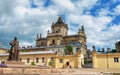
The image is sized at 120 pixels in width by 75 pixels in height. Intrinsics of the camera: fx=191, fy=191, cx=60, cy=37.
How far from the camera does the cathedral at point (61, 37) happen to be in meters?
80.3

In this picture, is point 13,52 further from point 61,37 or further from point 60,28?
point 60,28

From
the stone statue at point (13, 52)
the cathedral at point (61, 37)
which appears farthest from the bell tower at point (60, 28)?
the stone statue at point (13, 52)

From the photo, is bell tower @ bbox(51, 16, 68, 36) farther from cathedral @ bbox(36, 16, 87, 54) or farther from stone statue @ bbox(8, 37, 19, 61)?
stone statue @ bbox(8, 37, 19, 61)

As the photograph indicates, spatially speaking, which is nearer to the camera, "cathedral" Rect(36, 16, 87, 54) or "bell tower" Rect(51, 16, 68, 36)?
"cathedral" Rect(36, 16, 87, 54)

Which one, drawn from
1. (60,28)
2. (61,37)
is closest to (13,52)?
(61,37)

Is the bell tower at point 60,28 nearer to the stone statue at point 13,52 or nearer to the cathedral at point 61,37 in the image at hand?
the cathedral at point 61,37

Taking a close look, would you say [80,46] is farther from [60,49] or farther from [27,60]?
[27,60]

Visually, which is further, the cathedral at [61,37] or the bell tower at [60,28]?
the bell tower at [60,28]

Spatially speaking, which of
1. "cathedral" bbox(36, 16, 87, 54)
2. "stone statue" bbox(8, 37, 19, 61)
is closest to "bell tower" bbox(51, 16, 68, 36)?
"cathedral" bbox(36, 16, 87, 54)

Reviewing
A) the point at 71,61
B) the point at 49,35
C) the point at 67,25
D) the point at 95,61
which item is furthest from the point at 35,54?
the point at 67,25

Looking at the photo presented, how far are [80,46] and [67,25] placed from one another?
16662 millimetres

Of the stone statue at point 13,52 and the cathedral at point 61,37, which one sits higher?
the cathedral at point 61,37

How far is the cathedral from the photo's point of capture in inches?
3162

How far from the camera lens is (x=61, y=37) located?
270 feet
